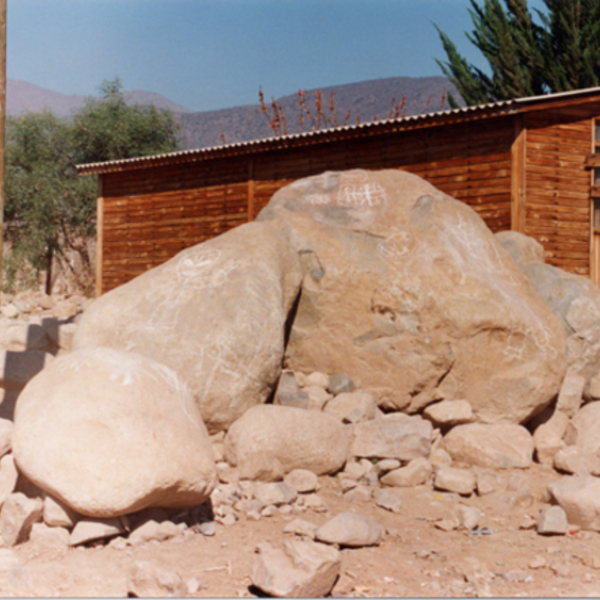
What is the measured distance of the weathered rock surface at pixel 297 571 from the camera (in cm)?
388

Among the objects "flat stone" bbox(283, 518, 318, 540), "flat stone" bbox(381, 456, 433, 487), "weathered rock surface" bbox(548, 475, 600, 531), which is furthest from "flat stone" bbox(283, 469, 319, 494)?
"weathered rock surface" bbox(548, 475, 600, 531)

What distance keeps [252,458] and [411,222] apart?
3.22m

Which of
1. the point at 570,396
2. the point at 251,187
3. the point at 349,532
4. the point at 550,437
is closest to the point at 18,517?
the point at 349,532

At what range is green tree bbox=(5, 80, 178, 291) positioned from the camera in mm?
22219

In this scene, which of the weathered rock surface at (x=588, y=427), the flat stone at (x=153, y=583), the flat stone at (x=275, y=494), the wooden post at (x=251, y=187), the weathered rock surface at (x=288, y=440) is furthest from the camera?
the wooden post at (x=251, y=187)

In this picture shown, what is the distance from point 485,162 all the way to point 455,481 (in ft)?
21.9

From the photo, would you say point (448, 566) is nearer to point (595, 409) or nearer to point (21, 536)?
point (21, 536)

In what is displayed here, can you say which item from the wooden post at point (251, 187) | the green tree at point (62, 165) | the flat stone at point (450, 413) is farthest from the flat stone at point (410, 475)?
the green tree at point (62, 165)

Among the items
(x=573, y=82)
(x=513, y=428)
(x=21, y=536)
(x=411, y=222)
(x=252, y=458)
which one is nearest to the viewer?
(x=21, y=536)

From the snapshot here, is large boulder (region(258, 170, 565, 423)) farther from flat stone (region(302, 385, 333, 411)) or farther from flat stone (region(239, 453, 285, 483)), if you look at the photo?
flat stone (region(239, 453, 285, 483))

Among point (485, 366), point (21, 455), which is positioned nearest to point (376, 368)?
point (485, 366)

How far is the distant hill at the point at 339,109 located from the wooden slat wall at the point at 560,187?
11988cm

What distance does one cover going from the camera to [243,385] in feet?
21.0

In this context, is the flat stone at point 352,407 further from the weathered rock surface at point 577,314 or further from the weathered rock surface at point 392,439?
the weathered rock surface at point 577,314
